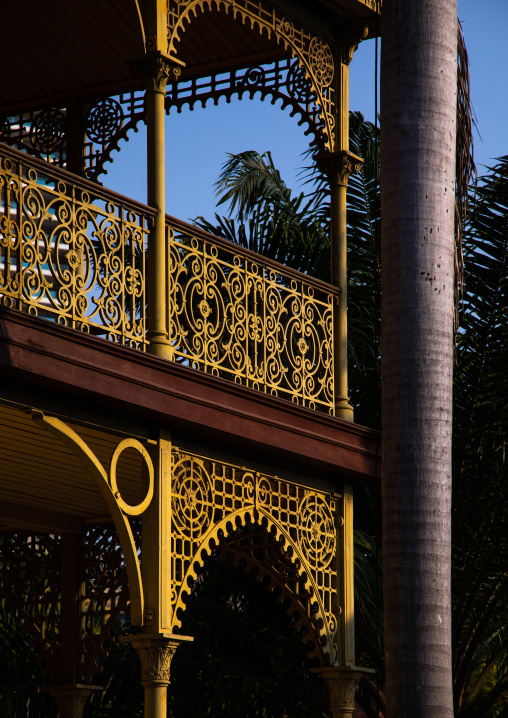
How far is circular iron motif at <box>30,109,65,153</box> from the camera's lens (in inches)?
462

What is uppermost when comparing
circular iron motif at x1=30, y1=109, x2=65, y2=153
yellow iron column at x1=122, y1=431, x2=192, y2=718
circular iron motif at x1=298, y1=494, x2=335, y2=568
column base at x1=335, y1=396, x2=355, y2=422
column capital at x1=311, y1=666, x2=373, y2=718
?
circular iron motif at x1=30, y1=109, x2=65, y2=153

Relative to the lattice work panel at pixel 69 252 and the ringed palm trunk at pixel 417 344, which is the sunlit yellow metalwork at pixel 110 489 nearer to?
the lattice work panel at pixel 69 252

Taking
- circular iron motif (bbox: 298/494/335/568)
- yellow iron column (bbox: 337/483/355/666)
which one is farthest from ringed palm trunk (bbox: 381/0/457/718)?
yellow iron column (bbox: 337/483/355/666)

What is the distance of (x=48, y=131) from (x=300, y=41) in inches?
103

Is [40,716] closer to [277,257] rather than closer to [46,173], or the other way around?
[277,257]

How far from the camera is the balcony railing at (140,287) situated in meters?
7.76

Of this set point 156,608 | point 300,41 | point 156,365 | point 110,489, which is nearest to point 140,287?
point 156,365

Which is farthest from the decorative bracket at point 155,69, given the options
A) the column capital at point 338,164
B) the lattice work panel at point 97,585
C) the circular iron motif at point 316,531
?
the lattice work panel at point 97,585

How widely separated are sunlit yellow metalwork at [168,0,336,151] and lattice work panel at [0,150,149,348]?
5.55 ft

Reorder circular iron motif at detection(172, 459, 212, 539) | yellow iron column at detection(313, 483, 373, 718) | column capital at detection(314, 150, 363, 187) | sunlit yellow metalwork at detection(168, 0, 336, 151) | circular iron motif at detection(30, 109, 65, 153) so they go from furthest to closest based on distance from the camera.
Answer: circular iron motif at detection(30, 109, 65, 153), column capital at detection(314, 150, 363, 187), yellow iron column at detection(313, 483, 373, 718), sunlit yellow metalwork at detection(168, 0, 336, 151), circular iron motif at detection(172, 459, 212, 539)

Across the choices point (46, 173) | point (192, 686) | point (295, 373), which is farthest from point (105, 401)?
point (192, 686)

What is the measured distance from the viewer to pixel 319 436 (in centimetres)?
989

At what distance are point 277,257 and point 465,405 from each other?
2.68m

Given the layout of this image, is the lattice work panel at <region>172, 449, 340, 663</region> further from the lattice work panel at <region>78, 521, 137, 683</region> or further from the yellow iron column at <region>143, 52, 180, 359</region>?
the lattice work panel at <region>78, 521, 137, 683</region>
